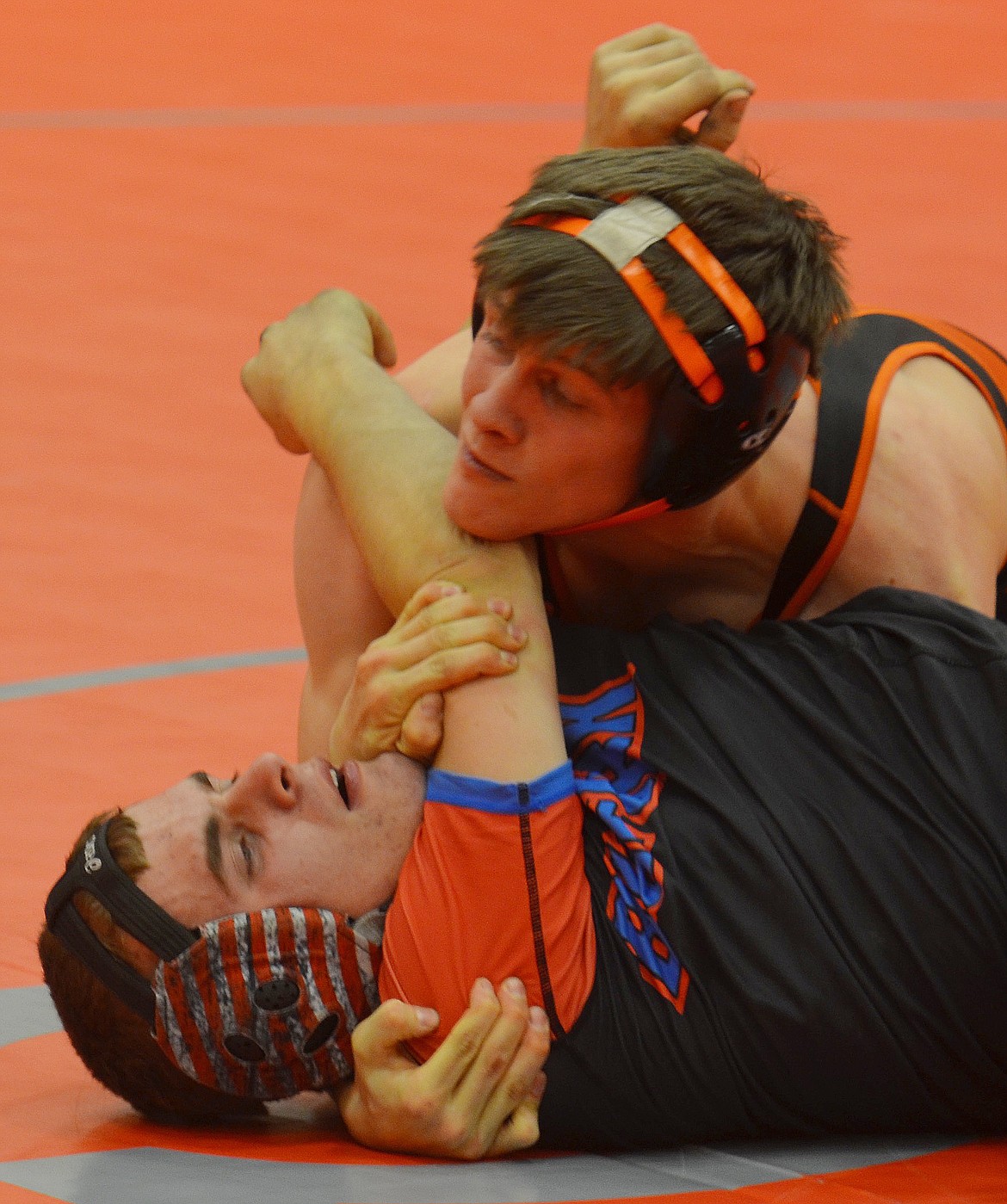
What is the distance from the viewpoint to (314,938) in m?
2.84

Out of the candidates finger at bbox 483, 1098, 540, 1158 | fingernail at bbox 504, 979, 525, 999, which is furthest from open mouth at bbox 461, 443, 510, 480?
finger at bbox 483, 1098, 540, 1158

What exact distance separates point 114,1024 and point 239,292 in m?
5.31

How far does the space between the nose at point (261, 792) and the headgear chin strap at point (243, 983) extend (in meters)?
0.15

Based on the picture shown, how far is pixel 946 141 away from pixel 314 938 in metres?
7.25

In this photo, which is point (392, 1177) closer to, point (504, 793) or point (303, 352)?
point (504, 793)

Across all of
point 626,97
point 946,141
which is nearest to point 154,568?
point 626,97

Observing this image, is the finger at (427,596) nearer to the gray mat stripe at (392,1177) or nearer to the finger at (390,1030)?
the finger at (390,1030)

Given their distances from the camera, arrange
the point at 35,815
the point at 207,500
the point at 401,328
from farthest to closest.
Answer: the point at 401,328
the point at 207,500
the point at 35,815

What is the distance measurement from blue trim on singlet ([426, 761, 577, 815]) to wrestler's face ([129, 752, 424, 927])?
0.34 ft

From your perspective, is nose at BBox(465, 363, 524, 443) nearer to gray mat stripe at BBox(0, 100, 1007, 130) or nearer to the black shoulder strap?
the black shoulder strap

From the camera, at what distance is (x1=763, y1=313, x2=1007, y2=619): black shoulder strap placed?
327cm

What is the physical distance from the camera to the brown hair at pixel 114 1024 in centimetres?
290

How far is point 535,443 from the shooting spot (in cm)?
Result: 296

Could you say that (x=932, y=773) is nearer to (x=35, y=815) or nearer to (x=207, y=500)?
(x=35, y=815)
